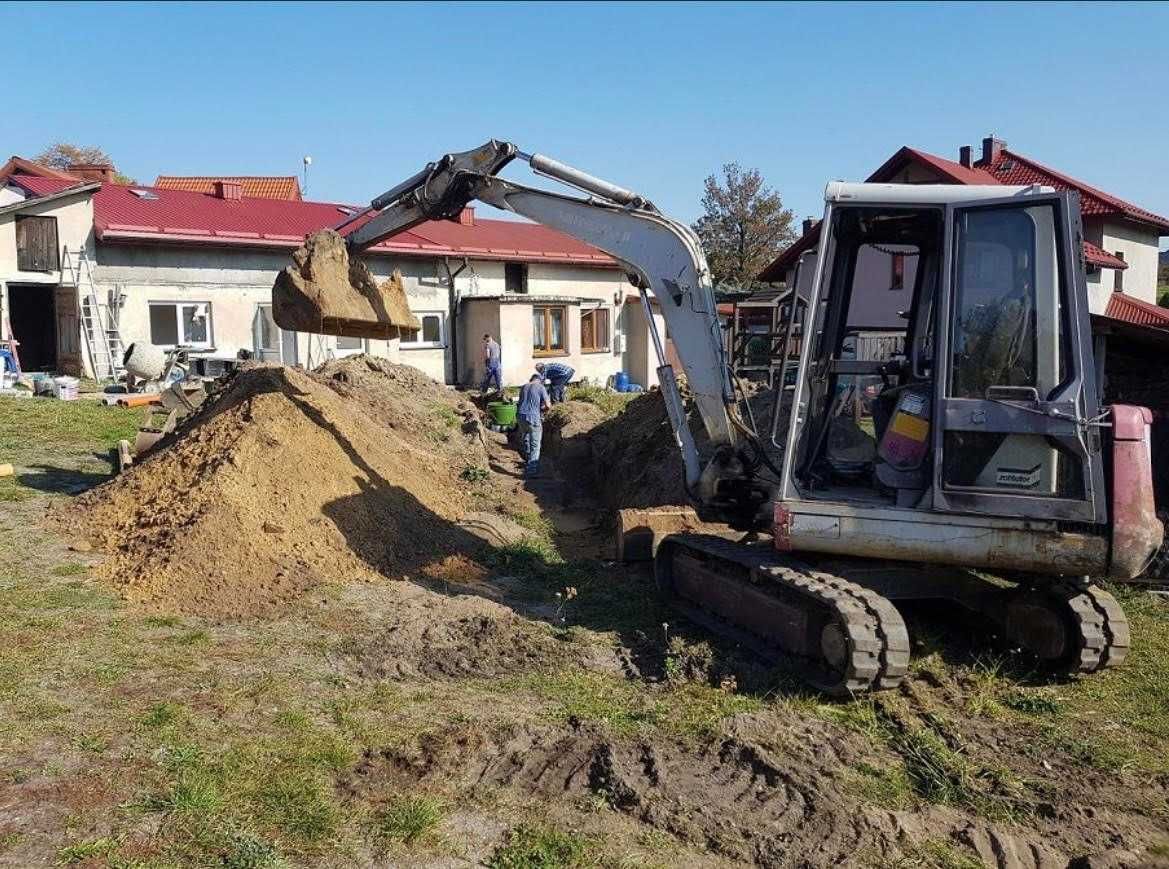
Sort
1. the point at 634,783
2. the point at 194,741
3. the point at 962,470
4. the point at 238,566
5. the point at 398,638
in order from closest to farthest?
the point at 634,783
the point at 194,741
the point at 962,470
the point at 398,638
the point at 238,566

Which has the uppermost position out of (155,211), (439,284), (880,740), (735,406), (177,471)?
(155,211)

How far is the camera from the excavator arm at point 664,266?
7434 millimetres

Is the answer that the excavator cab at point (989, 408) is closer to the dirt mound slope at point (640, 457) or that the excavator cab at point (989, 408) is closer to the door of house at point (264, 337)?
the dirt mound slope at point (640, 457)

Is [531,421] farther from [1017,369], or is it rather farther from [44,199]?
[44,199]

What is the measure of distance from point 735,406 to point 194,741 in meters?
4.28

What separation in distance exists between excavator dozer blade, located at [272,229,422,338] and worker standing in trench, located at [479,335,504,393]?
12180mm

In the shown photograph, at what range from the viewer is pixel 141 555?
8.20 meters

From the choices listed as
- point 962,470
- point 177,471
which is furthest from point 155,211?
point 962,470

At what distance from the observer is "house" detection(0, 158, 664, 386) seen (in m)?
20.0

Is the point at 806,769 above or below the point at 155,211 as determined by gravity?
below

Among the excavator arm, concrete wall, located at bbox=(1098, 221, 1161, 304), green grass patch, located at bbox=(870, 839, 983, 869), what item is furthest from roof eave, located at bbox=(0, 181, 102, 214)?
concrete wall, located at bbox=(1098, 221, 1161, 304)

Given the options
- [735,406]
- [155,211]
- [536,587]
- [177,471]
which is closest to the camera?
[735,406]

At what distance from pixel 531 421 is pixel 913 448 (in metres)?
8.19

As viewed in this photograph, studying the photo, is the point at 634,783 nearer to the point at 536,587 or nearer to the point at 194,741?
the point at 194,741
